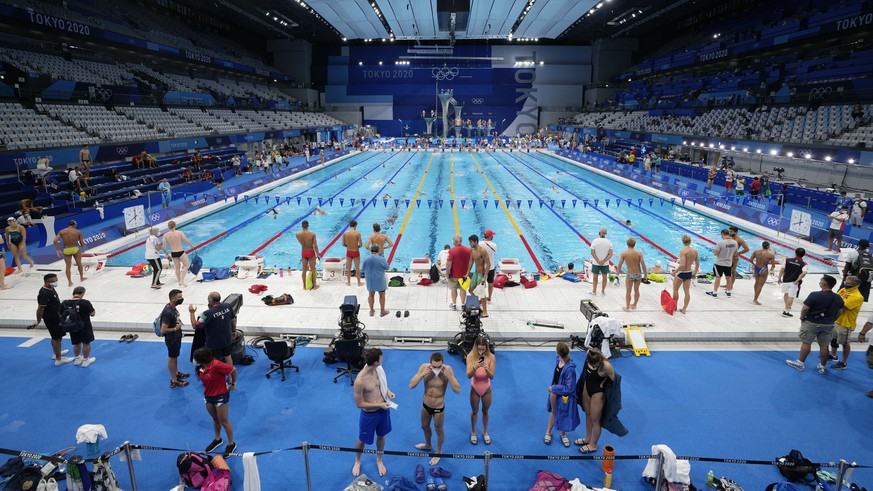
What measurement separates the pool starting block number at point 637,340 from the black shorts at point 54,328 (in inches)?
312

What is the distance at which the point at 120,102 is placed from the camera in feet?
80.2

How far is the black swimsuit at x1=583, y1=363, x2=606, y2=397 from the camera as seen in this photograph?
4.60 m

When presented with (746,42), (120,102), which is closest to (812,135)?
(746,42)

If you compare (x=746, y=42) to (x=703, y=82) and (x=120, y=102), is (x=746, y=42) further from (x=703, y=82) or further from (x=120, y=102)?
(x=120, y=102)

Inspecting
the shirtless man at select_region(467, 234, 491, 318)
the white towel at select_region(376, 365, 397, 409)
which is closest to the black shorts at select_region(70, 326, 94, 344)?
the white towel at select_region(376, 365, 397, 409)

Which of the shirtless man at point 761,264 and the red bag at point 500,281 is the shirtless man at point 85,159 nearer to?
the red bag at point 500,281

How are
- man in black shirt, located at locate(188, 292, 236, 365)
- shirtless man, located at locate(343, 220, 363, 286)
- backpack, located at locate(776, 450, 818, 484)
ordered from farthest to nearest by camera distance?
shirtless man, located at locate(343, 220, 363, 286) < man in black shirt, located at locate(188, 292, 236, 365) < backpack, located at locate(776, 450, 818, 484)

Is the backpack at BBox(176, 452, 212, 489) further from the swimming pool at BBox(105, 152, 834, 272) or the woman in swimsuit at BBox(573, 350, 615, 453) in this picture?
the swimming pool at BBox(105, 152, 834, 272)

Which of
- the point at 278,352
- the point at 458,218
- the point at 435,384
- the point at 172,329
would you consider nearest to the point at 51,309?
the point at 172,329

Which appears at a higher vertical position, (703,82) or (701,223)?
(703,82)

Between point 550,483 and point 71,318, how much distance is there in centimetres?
614

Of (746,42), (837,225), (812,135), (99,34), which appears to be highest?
(746,42)

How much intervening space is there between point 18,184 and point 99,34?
1255cm

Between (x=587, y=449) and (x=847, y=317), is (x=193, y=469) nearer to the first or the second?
(x=587, y=449)
